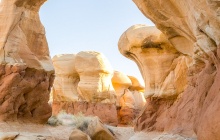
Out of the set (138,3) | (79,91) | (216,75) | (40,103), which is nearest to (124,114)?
(79,91)

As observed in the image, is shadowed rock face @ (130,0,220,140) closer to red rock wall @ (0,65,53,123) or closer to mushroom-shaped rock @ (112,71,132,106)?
red rock wall @ (0,65,53,123)

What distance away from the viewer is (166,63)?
15.2m

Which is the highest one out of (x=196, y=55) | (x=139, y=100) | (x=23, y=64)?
(x=196, y=55)

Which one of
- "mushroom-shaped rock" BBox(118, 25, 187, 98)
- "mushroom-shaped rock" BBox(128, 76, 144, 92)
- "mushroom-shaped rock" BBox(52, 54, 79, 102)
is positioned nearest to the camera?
"mushroom-shaped rock" BBox(118, 25, 187, 98)

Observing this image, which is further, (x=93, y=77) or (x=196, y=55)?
(x=93, y=77)

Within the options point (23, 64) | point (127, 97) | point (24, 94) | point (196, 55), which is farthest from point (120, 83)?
point (196, 55)

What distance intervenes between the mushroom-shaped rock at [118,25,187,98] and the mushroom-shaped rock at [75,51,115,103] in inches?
347

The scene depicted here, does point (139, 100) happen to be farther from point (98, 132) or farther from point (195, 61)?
point (195, 61)

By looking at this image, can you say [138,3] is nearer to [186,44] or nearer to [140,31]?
[186,44]

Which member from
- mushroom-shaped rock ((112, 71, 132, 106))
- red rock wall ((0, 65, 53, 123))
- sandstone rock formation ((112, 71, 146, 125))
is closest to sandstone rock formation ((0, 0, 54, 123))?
red rock wall ((0, 65, 53, 123))

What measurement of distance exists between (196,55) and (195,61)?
1.19ft

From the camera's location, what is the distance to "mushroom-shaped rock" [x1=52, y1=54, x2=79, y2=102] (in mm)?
26969

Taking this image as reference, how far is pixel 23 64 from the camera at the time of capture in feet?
38.4

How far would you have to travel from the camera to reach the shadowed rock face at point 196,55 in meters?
6.24
